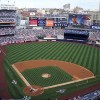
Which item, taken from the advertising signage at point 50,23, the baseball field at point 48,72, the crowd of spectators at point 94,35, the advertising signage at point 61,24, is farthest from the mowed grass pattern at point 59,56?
the advertising signage at point 61,24

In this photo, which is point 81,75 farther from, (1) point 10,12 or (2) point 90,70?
(1) point 10,12

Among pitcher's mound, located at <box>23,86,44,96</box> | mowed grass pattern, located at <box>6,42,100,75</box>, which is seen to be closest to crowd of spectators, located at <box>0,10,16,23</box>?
mowed grass pattern, located at <box>6,42,100,75</box>

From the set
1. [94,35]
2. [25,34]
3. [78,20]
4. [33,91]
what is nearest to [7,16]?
[25,34]

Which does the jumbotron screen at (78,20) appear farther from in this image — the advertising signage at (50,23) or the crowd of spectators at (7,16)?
the crowd of spectators at (7,16)

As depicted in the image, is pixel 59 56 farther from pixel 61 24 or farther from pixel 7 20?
pixel 61 24

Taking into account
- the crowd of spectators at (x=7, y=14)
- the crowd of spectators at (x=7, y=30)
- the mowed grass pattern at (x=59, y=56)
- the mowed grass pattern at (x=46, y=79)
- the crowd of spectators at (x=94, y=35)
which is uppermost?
the crowd of spectators at (x=7, y=14)

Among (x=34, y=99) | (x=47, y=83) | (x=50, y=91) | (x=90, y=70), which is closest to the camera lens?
(x=34, y=99)

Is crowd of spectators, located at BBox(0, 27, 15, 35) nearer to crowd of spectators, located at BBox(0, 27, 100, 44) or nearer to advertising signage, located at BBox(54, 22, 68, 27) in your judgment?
crowd of spectators, located at BBox(0, 27, 100, 44)

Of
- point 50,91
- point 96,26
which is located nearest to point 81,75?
point 50,91
